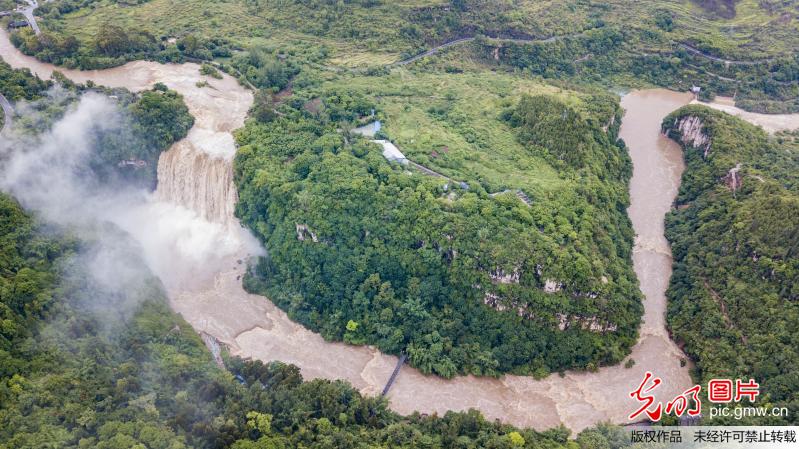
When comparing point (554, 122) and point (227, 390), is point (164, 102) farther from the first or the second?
point (554, 122)

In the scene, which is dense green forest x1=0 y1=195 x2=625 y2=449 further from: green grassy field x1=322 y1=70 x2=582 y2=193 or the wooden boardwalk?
green grassy field x1=322 y1=70 x2=582 y2=193

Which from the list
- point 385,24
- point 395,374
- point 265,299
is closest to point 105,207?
point 265,299

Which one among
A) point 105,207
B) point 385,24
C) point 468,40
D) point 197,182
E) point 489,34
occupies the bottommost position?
point 105,207

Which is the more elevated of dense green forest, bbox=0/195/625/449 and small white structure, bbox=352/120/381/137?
small white structure, bbox=352/120/381/137

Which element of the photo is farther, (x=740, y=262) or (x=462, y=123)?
(x=462, y=123)

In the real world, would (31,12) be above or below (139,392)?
above

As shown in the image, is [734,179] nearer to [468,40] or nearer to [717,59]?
[717,59]

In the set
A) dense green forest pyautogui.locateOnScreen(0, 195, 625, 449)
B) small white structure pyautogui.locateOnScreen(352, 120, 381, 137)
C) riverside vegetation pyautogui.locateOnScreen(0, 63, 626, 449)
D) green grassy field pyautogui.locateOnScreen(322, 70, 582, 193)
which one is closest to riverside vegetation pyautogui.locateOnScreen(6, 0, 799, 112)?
green grassy field pyautogui.locateOnScreen(322, 70, 582, 193)
